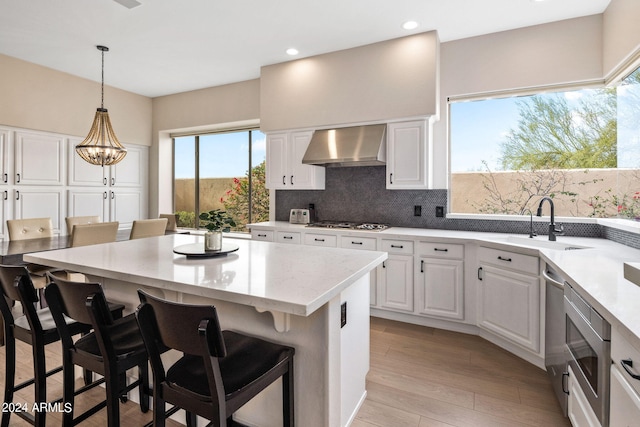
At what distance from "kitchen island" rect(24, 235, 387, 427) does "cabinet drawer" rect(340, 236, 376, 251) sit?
4.42 ft

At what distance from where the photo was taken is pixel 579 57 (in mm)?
3066

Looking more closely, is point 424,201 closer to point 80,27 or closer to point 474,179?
point 474,179

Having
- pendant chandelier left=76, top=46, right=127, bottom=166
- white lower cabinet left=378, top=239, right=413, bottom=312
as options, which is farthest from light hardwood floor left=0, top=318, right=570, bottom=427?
pendant chandelier left=76, top=46, right=127, bottom=166

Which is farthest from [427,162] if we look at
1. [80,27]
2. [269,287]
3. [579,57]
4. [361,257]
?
[80,27]

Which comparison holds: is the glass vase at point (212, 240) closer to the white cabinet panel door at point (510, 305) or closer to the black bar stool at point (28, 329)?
the black bar stool at point (28, 329)

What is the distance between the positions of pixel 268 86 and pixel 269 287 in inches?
141

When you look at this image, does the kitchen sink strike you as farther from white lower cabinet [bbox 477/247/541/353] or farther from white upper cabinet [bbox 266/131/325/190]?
white upper cabinet [bbox 266/131/325/190]

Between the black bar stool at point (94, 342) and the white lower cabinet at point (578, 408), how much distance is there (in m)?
1.91

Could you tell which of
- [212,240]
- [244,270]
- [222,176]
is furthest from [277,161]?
[244,270]

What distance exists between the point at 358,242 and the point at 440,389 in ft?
5.12

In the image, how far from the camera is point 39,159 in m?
4.42

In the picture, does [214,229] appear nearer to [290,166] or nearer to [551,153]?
[290,166]

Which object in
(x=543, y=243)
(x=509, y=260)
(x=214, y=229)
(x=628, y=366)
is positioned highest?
(x=214, y=229)

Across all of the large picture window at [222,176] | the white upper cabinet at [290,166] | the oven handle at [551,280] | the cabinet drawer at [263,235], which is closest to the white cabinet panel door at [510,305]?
the oven handle at [551,280]
